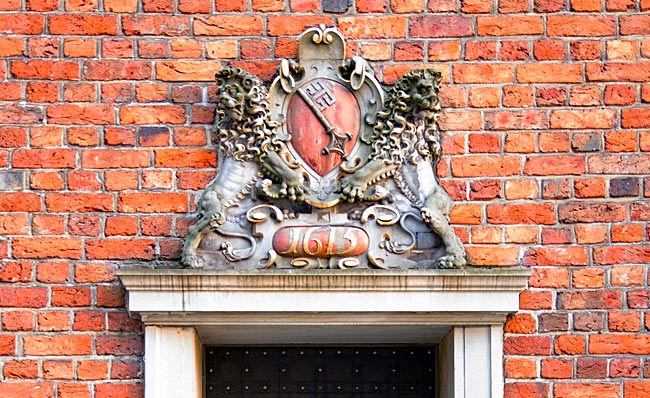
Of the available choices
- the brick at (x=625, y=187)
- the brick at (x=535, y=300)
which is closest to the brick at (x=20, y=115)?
the brick at (x=535, y=300)

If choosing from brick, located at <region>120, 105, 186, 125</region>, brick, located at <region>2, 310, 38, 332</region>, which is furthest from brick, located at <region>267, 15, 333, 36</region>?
brick, located at <region>2, 310, 38, 332</region>

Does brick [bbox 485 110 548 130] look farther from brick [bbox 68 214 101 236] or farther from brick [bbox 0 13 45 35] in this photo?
brick [bbox 0 13 45 35]

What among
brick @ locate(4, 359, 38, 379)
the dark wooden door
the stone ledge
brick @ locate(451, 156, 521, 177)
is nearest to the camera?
the stone ledge

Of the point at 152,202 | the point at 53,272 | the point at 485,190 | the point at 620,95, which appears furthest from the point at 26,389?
the point at 620,95

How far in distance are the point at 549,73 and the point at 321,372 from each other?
158 centimetres

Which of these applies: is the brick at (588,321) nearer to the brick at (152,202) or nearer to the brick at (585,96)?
the brick at (585,96)

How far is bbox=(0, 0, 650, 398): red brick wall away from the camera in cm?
507

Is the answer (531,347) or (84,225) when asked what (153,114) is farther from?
(531,347)

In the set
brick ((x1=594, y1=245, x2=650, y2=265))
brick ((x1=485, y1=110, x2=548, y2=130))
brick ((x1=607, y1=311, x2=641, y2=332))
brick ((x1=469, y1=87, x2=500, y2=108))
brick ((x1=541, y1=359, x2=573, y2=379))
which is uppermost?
brick ((x1=469, y1=87, x2=500, y2=108))

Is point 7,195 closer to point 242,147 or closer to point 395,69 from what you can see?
point 242,147

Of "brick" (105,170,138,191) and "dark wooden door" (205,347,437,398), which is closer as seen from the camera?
"brick" (105,170,138,191)

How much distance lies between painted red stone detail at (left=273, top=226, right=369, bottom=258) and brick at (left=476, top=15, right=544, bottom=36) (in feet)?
Answer: 3.27

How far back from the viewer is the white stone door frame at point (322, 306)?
4.96 m

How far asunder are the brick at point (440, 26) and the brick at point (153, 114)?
3.26ft
